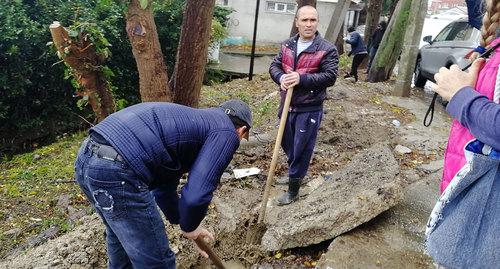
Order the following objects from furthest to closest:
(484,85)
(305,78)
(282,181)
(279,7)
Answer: (279,7)
(282,181)
(305,78)
(484,85)

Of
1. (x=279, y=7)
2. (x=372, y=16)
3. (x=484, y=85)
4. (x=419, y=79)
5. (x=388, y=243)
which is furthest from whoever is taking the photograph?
(x=279, y=7)

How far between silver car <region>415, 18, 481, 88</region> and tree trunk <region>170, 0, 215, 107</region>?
16.7 ft

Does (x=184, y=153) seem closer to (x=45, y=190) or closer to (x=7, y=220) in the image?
(x=7, y=220)

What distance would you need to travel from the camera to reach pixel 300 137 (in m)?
3.72

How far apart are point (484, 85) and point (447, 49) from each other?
25.1 ft

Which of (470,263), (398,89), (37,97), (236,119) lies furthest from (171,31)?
(470,263)

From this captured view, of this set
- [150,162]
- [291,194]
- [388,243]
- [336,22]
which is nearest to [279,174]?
[291,194]

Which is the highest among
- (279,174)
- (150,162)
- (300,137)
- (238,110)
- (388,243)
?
(238,110)

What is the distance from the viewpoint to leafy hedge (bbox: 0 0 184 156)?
6.45 metres

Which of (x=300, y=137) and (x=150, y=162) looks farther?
(x=300, y=137)

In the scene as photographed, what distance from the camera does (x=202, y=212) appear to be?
7.18 ft

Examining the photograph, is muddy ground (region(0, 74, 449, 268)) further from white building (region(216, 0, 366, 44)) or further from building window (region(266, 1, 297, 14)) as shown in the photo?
building window (region(266, 1, 297, 14))

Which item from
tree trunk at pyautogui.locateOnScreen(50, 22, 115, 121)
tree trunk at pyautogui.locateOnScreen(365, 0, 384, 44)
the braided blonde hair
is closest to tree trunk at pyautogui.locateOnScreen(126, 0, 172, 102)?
tree trunk at pyautogui.locateOnScreen(50, 22, 115, 121)

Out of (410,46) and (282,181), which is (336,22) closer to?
(410,46)
